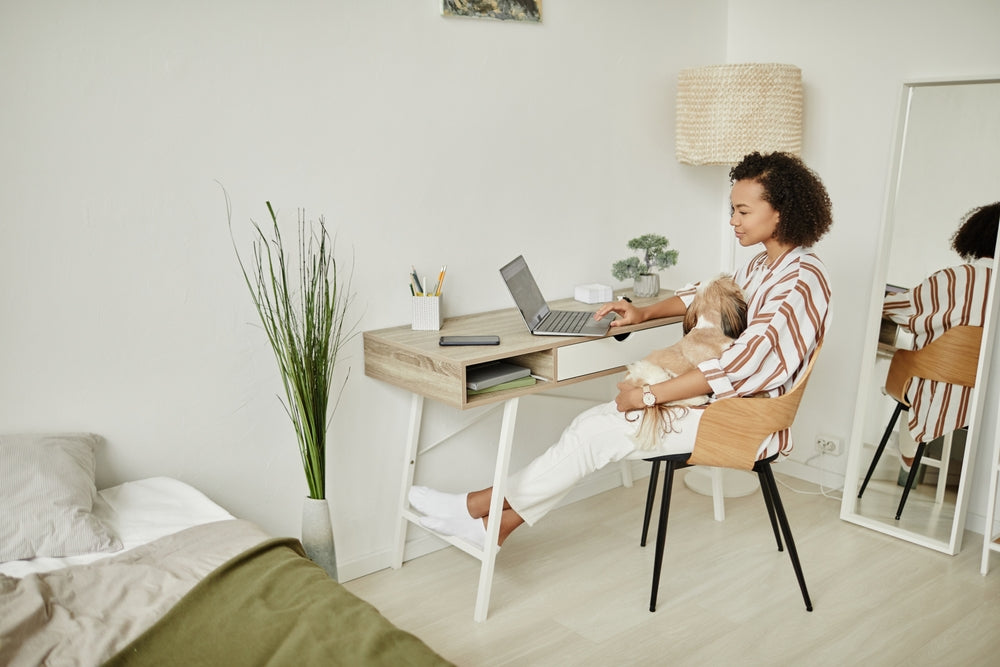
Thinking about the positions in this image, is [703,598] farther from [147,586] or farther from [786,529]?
[147,586]

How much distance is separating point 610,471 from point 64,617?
2.20 m

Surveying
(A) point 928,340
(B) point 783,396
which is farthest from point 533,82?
(A) point 928,340

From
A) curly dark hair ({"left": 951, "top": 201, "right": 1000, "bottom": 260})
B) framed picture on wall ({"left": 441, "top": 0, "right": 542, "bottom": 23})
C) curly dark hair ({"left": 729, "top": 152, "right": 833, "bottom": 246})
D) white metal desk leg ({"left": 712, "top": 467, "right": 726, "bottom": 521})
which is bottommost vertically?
white metal desk leg ({"left": 712, "top": 467, "right": 726, "bottom": 521})

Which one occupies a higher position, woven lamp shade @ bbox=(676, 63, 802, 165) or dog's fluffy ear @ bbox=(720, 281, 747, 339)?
woven lamp shade @ bbox=(676, 63, 802, 165)

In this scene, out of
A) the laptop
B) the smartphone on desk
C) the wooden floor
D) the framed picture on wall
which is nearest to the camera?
the wooden floor

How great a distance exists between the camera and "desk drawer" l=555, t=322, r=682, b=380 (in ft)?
7.88

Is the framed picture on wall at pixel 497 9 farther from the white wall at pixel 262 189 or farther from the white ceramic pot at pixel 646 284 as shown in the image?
the white ceramic pot at pixel 646 284

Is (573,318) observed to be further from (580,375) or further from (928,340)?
(928,340)

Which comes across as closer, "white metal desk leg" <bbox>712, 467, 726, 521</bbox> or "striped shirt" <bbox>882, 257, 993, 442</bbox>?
"striped shirt" <bbox>882, 257, 993, 442</bbox>

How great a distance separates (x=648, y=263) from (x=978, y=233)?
103 centimetres

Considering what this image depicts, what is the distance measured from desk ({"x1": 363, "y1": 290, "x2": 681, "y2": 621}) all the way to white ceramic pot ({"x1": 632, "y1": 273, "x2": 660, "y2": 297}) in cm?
31

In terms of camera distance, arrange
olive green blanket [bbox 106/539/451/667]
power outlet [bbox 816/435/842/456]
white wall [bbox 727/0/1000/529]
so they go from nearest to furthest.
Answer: olive green blanket [bbox 106/539/451/667]
white wall [bbox 727/0/1000/529]
power outlet [bbox 816/435/842/456]

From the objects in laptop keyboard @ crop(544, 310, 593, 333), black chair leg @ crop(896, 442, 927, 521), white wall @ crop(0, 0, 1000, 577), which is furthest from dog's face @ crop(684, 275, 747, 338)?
black chair leg @ crop(896, 442, 927, 521)

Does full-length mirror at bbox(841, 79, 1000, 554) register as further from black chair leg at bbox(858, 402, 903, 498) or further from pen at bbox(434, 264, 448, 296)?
pen at bbox(434, 264, 448, 296)
